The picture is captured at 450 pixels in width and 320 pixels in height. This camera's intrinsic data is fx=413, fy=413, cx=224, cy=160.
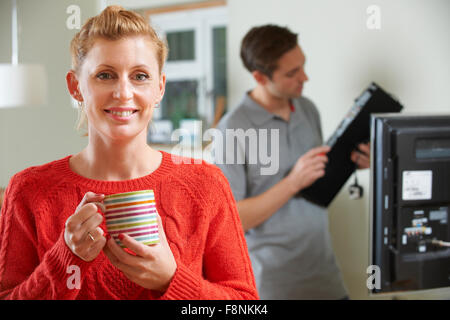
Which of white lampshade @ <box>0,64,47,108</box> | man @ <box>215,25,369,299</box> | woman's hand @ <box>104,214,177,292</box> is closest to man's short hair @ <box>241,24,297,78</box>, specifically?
man @ <box>215,25,369,299</box>

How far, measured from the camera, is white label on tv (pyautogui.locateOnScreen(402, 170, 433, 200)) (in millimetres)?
806

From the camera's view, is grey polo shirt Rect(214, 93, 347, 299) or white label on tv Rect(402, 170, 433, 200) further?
grey polo shirt Rect(214, 93, 347, 299)

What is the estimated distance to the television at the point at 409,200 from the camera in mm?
800

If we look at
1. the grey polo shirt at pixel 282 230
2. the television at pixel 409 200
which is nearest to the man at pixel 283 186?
the grey polo shirt at pixel 282 230

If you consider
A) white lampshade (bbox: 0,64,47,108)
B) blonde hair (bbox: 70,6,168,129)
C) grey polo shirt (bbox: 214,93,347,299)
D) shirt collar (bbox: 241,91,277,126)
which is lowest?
grey polo shirt (bbox: 214,93,347,299)

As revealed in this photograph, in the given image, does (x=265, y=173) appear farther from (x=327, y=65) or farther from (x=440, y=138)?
(x=440, y=138)

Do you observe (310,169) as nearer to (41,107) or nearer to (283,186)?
(283,186)

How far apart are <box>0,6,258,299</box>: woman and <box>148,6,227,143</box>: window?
0.25 m

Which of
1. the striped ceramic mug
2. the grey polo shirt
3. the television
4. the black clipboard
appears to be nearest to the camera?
the striped ceramic mug

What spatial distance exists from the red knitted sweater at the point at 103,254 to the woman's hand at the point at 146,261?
0.9 inches

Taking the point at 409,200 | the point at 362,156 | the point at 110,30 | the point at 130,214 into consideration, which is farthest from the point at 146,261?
the point at 362,156

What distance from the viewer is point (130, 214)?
1.98 ft
